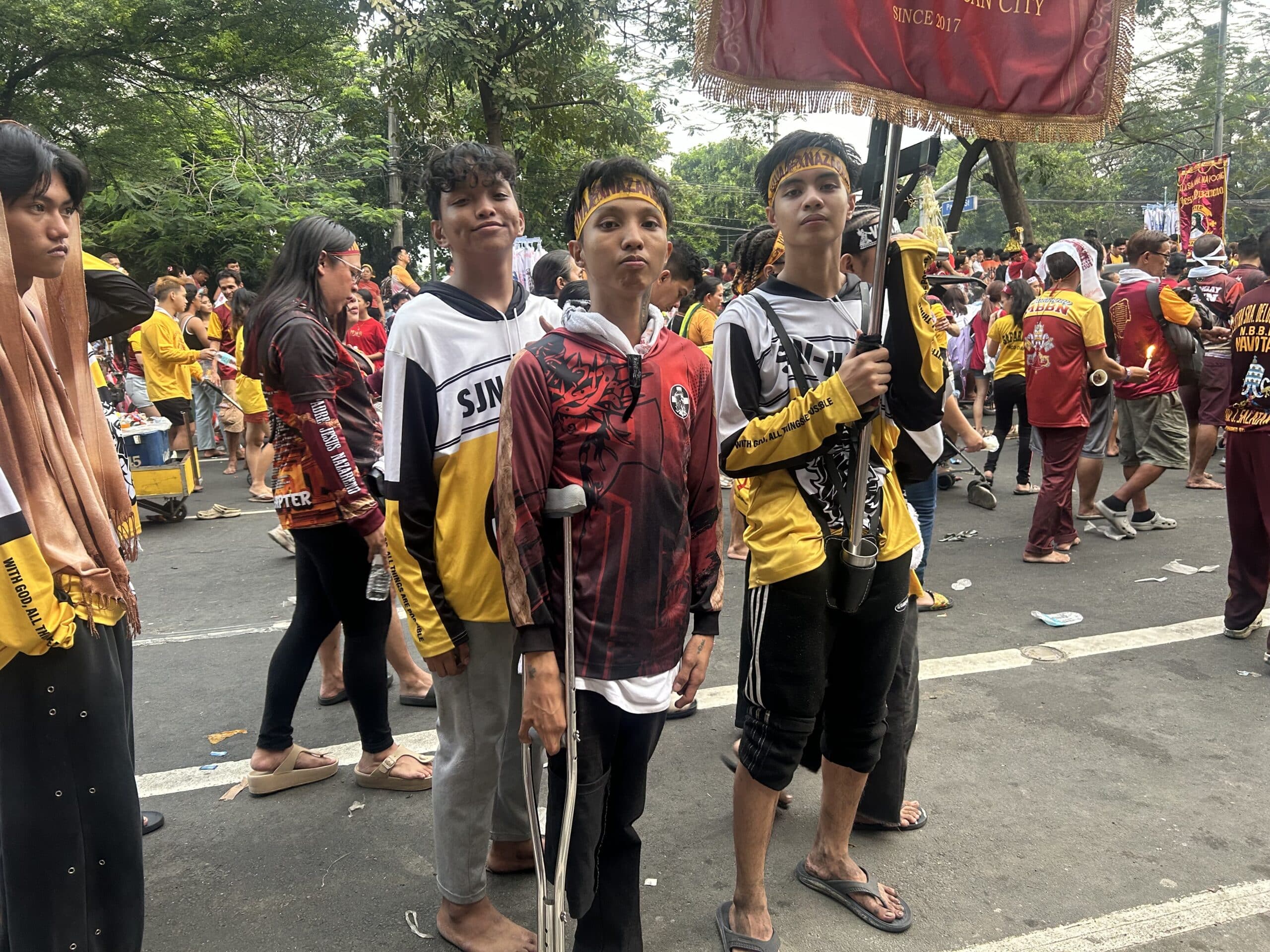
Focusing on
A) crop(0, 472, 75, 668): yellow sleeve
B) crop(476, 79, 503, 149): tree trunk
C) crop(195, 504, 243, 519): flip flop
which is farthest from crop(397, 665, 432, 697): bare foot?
crop(476, 79, 503, 149): tree trunk

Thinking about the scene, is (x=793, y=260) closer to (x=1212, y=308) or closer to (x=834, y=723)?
(x=834, y=723)

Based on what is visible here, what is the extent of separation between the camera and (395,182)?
22.9 meters

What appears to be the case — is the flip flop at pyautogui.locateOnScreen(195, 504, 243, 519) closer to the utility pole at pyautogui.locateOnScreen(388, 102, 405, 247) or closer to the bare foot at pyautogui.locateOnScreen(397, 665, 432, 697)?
the bare foot at pyautogui.locateOnScreen(397, 665, 432, 697)

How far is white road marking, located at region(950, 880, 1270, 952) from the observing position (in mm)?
2490

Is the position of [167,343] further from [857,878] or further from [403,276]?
[857,878]

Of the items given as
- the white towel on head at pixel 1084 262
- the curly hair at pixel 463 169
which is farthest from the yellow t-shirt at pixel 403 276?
the curly hair at pixel 463 169

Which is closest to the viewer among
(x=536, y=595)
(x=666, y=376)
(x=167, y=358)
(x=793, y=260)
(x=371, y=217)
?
(x=536, y=595)

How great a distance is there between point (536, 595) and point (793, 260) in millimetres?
1242

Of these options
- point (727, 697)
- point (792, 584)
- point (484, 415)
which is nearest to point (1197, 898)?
point (792, 584)

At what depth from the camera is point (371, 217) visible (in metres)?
19.5

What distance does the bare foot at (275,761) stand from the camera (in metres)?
3.39

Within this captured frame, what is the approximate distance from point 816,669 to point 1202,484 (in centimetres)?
741

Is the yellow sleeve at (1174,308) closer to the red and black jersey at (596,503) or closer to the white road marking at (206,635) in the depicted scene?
the red and black jersey at (596,503)

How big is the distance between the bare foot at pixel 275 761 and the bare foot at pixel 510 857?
96cm
